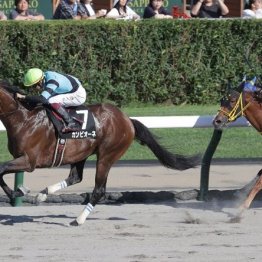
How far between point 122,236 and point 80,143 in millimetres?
1143

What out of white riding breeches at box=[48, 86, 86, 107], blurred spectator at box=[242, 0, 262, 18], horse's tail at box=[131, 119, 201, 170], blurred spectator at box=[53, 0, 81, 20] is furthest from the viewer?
blurred spectator at box=[242, 0, 262, 18]

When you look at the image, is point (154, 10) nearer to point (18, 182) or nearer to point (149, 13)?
point (149, 13)

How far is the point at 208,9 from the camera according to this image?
2022 cm

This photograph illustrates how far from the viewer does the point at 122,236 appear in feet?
31.4

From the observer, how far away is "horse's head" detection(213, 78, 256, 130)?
34.7ft

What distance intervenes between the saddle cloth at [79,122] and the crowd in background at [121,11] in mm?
8439

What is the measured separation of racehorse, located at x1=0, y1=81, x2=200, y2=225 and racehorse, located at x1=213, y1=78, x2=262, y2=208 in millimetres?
700

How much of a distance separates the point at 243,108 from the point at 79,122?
1.55 metres

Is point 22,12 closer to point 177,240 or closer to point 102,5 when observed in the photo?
point 102,5

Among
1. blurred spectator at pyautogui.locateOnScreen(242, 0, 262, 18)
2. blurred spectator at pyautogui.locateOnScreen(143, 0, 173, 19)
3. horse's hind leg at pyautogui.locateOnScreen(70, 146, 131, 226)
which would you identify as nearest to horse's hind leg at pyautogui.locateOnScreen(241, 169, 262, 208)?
horse's hind leg at pyautogui.locateOnScreen(70, 146, 131, 226)

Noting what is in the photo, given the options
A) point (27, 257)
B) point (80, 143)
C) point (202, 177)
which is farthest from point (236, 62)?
point (27, 257)

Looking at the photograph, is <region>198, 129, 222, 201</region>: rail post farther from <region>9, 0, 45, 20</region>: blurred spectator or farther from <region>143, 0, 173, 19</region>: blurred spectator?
<region>143, 0, 173, 19</region>: blurred spectator

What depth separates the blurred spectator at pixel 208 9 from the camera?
20047 millimetres

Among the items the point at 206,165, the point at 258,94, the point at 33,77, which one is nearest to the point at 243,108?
the point at 258,94
